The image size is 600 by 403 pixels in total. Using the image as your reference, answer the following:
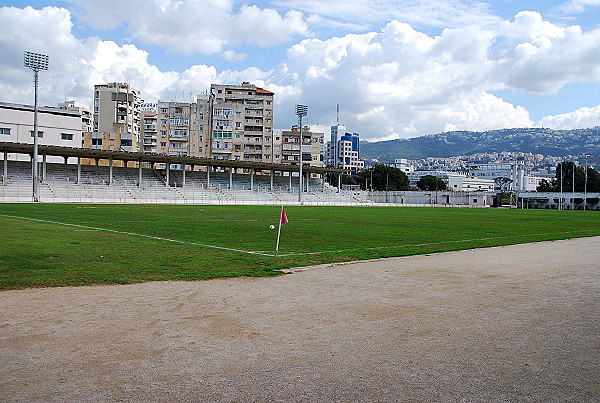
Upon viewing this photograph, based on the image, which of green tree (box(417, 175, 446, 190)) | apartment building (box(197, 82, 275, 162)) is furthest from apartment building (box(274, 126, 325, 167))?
green tree (box(417, 175, 446, 190))

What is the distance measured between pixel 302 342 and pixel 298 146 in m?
134

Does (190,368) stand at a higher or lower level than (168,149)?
lower

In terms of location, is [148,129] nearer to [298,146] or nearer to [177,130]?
[177,130]

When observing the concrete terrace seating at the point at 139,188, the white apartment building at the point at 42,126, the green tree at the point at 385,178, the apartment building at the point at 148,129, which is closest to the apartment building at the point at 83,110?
the apartment building at the point at 148,129

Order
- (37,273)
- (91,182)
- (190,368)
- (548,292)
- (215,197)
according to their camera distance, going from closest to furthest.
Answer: (190,368)
(548,292)
(37,273)
(91,182)
(215,197)

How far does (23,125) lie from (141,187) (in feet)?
89.4

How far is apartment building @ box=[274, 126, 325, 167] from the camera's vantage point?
138 metres

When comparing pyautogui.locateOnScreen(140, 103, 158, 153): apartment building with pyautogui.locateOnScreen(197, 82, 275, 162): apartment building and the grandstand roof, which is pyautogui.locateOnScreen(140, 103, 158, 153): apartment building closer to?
pyautogui.locateOnScreen(197, 82, 275, 162): apartment building

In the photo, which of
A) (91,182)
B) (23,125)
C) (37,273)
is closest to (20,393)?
(37,273)

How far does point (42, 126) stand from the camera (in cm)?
8719

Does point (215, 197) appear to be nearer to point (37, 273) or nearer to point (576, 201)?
point (37, 273)

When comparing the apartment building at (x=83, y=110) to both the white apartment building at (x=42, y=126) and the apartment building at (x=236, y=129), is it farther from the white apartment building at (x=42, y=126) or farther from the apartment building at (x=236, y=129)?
the white apartment building at (x=42, y=126)

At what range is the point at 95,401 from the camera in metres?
4.30

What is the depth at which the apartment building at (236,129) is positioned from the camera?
127m
